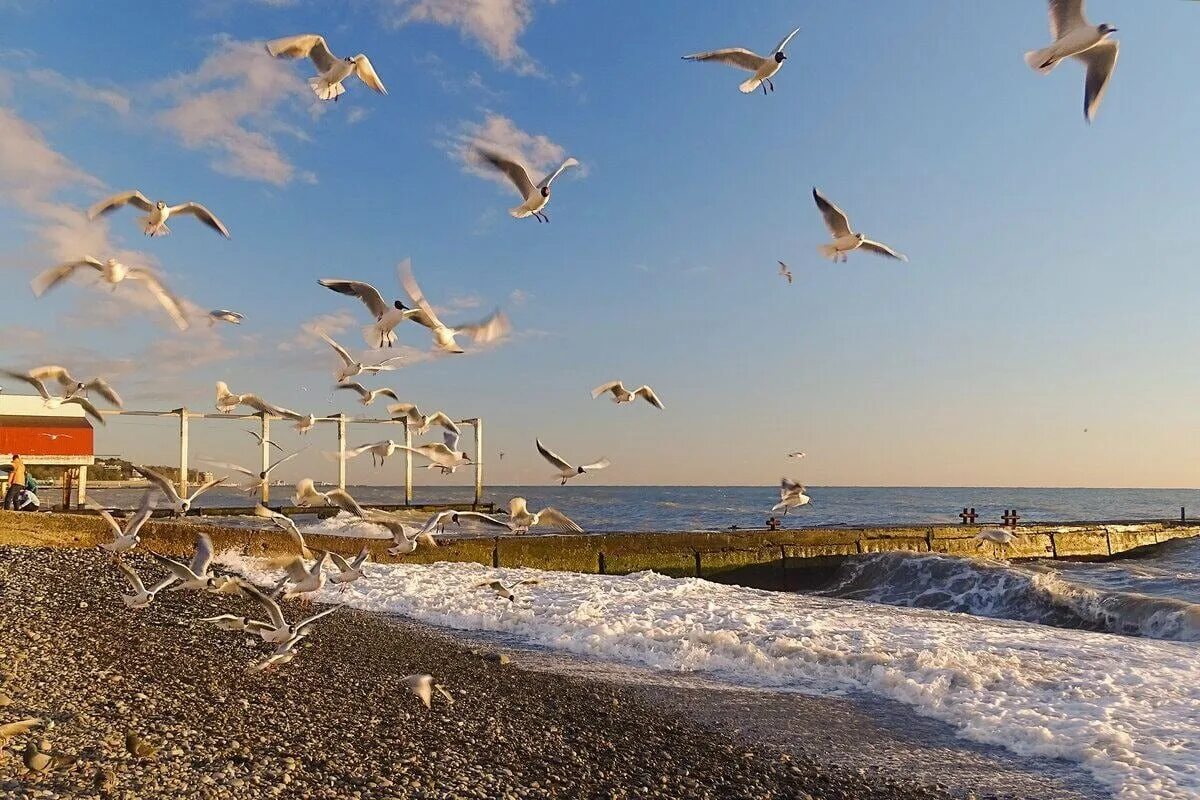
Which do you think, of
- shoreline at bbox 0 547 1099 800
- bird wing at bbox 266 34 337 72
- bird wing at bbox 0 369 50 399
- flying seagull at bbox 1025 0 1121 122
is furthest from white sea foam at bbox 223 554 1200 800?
bird wing at bbox 266 34 337 72

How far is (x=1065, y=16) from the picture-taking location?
20.8 ft

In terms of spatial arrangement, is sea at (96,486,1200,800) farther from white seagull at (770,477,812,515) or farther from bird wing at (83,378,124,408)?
bird wing at (83,378,124,408)

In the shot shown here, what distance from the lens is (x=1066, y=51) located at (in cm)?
626

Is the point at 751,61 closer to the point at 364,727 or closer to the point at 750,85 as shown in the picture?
the point at 750,85

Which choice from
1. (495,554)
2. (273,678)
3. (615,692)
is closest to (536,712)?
(615,692)

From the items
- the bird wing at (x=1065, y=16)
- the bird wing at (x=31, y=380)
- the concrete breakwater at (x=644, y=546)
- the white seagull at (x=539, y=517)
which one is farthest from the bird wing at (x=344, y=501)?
the concrete breakwater at (x=644, y=546)

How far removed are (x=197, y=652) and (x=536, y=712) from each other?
146 inches

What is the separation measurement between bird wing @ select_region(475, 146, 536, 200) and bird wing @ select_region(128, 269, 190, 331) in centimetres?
352

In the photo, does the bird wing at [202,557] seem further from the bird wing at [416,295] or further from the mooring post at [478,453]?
the mooring post at [478,453]

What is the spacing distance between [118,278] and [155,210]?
82 cm

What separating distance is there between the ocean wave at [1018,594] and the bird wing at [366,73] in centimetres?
1434

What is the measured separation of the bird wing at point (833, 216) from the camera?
8766mm

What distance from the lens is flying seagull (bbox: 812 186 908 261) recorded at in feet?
28.9

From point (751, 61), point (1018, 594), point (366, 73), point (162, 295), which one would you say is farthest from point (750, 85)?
point (1018, 594)
